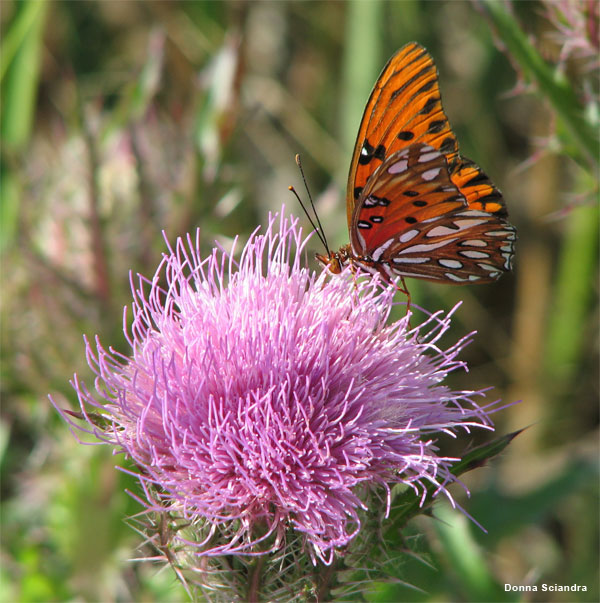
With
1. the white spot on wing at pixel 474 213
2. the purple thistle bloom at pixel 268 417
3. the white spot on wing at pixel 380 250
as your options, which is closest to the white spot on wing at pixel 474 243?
the white spot on wing at pixel 474 213

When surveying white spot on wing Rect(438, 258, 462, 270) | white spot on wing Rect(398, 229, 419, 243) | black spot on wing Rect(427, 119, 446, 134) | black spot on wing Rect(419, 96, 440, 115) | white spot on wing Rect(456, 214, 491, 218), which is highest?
black spot on wing Rect(419, 96, 440, 115)

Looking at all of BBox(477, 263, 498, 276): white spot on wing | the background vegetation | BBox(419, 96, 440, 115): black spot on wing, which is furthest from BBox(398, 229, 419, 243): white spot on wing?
the background vegetation

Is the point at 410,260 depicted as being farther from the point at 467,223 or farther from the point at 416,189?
the point at 416,189

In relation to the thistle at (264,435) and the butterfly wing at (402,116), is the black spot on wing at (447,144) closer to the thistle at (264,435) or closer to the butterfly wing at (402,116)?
the butterfly wing at (402,116)

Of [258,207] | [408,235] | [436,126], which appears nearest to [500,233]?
[408,235]

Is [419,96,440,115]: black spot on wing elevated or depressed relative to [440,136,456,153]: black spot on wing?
elevated

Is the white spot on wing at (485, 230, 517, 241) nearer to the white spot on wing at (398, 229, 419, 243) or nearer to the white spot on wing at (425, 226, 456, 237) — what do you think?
the white spot on wing at (425, 226, 456, 237)

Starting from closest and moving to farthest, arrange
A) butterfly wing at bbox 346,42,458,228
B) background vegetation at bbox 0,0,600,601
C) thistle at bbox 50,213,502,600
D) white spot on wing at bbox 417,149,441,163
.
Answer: thistle at bbox 50,213,502,600, white spot on wing at bbox 417,149,441,163, butterfly wing at bbox 346,42,458,228, background vegetation at bbox 0,0,600,601
